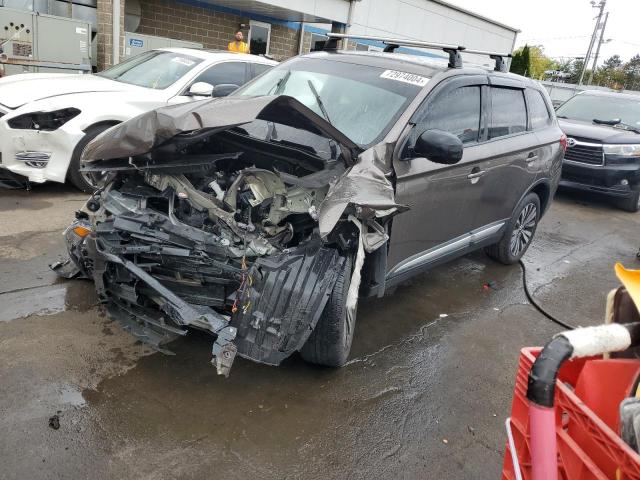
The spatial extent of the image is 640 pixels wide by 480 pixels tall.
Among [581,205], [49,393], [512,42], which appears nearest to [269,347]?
[49,393]

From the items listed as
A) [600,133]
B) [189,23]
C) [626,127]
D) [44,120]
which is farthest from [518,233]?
→ [189,23]

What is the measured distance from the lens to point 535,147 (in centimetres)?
505

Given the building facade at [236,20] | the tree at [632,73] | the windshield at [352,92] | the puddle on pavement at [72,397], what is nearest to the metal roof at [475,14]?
the building facade at [236,20]

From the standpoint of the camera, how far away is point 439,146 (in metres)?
3.30

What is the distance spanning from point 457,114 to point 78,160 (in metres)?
4.05

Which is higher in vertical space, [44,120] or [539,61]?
[539,61]

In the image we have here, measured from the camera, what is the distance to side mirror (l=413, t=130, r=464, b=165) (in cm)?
330

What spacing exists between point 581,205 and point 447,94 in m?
6.70

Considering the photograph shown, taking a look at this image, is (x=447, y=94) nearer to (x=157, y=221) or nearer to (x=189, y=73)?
(x=157, y=221)

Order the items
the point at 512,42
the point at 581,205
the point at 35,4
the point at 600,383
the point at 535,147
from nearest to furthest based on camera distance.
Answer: the point at 600,383
the point at 535,147
the point at 581,205
the point at 35,4
the point at 512,42

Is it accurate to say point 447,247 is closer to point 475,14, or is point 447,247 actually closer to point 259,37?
point 259,37

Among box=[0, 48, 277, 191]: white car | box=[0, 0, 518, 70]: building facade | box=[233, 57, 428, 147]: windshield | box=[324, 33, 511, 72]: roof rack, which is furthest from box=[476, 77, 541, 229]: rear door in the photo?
box=[0, 0, 518, 70]: building facade

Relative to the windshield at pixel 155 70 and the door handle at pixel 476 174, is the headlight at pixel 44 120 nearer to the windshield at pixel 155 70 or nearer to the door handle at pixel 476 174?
the windshield at pixel 155 70

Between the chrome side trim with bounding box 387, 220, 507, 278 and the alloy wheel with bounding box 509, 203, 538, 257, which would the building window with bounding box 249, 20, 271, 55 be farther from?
the chrome side trim with bounding box 387, 220, 507, 278
